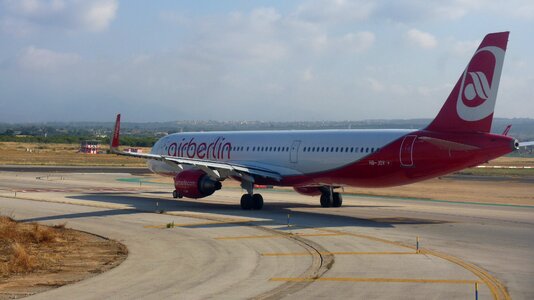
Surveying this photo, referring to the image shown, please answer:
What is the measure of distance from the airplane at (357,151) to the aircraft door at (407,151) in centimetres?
4

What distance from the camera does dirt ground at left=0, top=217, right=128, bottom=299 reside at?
17266 millimetres

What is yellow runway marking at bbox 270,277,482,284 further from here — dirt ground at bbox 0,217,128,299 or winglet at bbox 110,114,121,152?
winglet at bbox 110,114,121,152

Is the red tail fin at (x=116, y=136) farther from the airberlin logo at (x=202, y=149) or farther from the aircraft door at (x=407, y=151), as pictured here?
the aircraft door at (x=407, y=151)

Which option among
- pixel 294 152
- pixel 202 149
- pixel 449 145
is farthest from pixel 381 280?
pixel 202 149

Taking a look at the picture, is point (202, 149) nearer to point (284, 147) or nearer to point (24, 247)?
point (284, 147)

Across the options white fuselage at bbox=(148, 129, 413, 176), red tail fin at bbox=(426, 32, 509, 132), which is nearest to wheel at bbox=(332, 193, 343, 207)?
white fuselage at bbox=(148, 129, 413, 176)

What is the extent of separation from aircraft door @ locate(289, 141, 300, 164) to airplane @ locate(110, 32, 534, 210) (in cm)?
5

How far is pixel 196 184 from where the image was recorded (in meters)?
35.5

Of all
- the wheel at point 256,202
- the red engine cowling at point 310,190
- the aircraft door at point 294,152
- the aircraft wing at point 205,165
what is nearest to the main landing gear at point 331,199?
the red engine cowling at point 310,190

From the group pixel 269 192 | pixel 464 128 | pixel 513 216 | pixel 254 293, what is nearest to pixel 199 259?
pixel 254 293

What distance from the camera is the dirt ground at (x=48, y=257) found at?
17266mm

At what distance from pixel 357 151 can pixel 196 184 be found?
26.0 ft

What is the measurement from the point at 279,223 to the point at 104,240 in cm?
768

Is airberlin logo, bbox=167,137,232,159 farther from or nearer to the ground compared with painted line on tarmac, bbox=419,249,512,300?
farther from the ground
